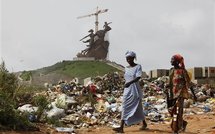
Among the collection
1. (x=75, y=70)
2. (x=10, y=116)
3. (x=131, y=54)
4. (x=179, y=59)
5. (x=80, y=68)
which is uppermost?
(x=80, y=68)

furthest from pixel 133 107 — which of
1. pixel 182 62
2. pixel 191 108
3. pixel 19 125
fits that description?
pixel 191 108

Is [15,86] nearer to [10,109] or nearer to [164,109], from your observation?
[10,109]

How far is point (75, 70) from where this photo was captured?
4412 centimetres

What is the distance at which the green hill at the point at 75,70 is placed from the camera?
40.7 meters

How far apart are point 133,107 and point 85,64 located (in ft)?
131

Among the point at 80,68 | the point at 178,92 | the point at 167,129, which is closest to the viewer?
the point at 178,92

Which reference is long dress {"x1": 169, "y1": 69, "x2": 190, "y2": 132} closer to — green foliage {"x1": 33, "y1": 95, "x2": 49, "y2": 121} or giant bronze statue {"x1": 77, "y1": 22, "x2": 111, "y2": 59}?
green foliage {"x1": 33, "y1": 95, "x2": 49, "y2": 121}

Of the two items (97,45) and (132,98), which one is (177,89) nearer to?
(132,98)

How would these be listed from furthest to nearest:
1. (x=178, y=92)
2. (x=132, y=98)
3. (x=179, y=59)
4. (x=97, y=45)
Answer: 1. (x=97, y=45)
2. (x=132, y=98)
3. (x=179, y=59)
4. (x=178, y=92)

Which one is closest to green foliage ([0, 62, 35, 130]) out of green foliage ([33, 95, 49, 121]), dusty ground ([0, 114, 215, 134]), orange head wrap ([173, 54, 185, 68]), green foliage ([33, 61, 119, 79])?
dusty ground ([0, 114, 215, 134])

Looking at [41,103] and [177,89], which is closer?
[177,89]


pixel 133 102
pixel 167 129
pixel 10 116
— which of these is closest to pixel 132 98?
pixel 133 102

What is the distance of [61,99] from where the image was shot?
1119 cm

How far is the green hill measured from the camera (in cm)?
4066
